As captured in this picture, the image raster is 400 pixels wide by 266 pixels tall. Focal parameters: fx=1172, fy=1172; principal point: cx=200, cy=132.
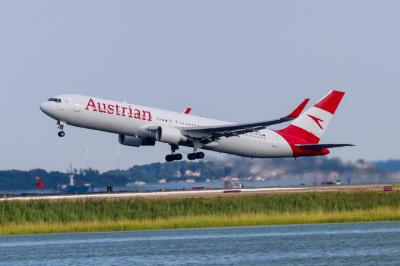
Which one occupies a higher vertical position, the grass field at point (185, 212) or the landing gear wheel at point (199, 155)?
the landing gear wheel at point (199, 155)

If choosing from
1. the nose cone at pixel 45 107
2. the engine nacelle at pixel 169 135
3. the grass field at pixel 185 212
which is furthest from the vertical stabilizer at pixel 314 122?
the grass field at pixel 185 212

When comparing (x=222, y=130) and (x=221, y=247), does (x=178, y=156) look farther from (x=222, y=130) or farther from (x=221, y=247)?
(x=221, y=247)

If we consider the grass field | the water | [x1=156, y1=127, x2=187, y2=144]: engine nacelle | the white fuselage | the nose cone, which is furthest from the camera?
[x1=156, y1=127, x2=187, y2=144]: engine nacelle

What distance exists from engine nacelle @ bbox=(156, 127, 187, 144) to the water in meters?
21.3

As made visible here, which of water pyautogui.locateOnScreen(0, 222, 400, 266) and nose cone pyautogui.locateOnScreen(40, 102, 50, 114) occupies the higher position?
nose cone pyautogui.locateOnScreen(40, 102, 50, 114)

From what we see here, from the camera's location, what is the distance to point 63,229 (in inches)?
2790

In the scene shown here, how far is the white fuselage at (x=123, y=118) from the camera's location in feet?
289

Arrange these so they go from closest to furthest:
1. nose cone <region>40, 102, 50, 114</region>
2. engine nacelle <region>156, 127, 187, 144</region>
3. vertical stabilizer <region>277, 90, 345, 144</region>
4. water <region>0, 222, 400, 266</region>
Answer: water <region>0, 222, 400, 266</region> → nose cone <region>40, 102, 50, 114</region> → engine nacelle <region>156, 127, 187, 144</region> → vertical stabilizer <region>277, 90, 345, 144</region>

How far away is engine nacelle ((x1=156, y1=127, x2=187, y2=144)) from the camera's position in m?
90.9

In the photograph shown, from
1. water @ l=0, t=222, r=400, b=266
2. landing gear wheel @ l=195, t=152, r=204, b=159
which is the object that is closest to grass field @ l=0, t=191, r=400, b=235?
water @ l=0, t=222, r=400, b=266

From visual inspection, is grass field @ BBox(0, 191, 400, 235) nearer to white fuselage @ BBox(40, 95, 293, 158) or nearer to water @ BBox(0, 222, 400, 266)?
water @ BBox(0, 222, 400, 266)

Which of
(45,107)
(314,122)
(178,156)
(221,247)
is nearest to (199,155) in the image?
(178,156)

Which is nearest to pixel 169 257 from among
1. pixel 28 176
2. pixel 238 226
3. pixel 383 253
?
pixel 383 253

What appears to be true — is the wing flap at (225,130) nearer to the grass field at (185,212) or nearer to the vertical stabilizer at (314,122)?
the vertical stabilizer at (314,122)
